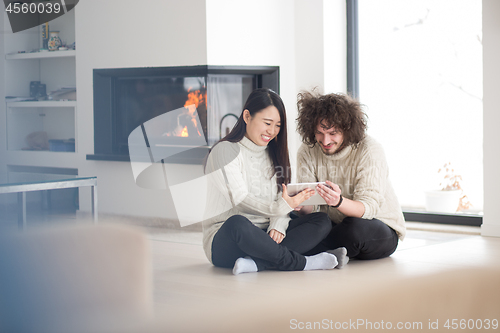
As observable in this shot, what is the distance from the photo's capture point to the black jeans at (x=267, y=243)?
2.12 metres

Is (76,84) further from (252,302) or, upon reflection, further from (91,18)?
(252,302)

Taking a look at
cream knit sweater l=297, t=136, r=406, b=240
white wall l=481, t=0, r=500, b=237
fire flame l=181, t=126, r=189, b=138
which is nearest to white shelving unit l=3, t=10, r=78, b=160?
fire flame l=181, t=126, r=189, b=138

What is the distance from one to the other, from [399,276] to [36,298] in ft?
6.43

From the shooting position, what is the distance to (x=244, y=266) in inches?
87.5

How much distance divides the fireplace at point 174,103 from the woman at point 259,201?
142 cm

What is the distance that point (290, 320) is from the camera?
1528 mm

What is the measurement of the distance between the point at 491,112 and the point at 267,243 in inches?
76.3

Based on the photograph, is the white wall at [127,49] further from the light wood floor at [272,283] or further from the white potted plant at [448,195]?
the white potted plant at [448,195]

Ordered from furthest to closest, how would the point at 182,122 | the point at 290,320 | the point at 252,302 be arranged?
the point at 182,122
the point at 252,302
the point at 290,320

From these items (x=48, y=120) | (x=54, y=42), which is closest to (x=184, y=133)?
(x=54, y=42)

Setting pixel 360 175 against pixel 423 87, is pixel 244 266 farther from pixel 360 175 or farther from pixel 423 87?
pixel 423 87

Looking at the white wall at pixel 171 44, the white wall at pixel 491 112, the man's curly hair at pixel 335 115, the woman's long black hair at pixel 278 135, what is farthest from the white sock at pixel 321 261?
the white wall at pixel 171 44

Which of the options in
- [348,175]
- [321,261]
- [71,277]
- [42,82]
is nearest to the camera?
[71,277]

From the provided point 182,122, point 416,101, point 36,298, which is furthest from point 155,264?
point 416,101
